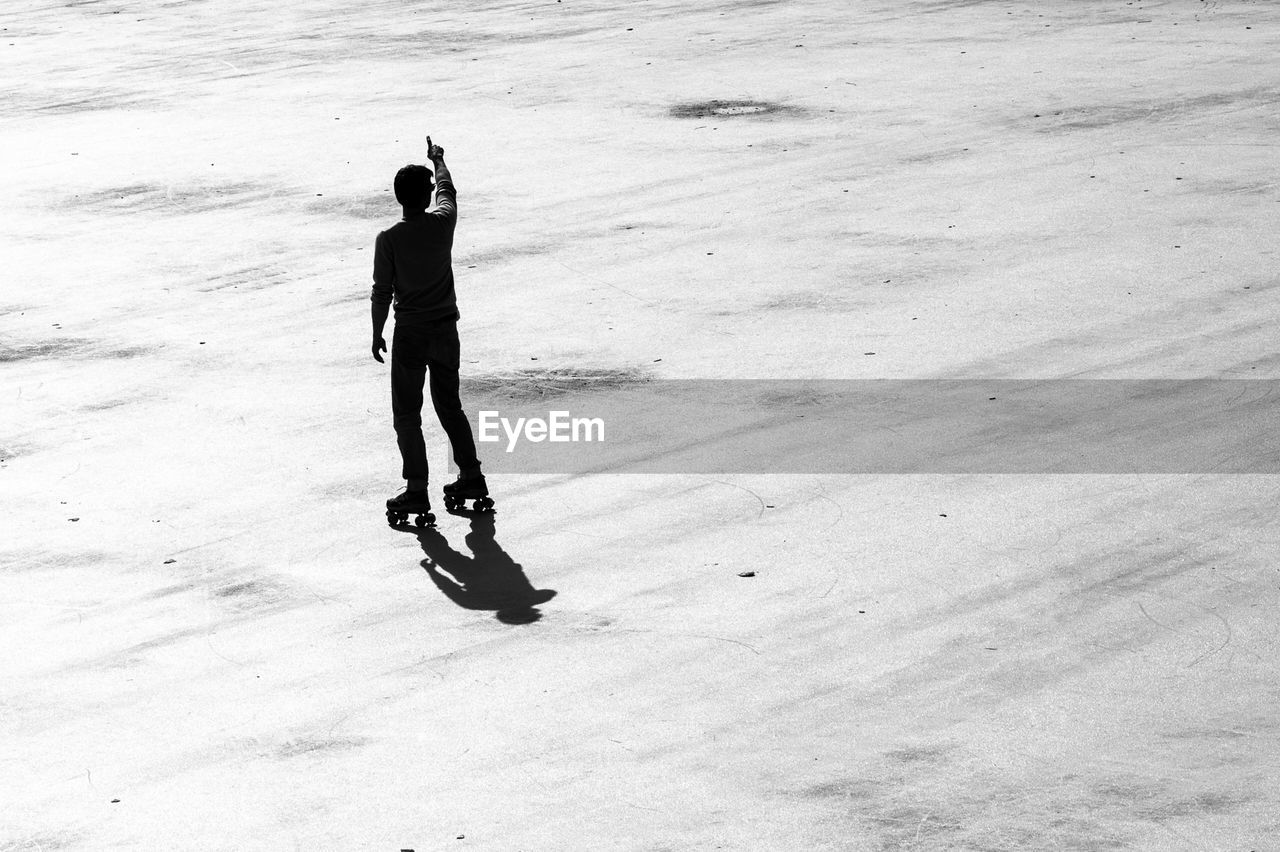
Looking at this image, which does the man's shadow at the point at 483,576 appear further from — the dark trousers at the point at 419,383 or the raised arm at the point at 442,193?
the raised arm at the point at 442,193

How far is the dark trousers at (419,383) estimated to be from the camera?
9500 mm

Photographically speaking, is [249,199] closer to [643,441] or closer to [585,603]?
[643,441]

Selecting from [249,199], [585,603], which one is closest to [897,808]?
[585,603]

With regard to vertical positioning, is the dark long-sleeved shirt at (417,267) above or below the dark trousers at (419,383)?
above

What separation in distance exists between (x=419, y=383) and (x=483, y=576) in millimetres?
1270

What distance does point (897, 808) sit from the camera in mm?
6637

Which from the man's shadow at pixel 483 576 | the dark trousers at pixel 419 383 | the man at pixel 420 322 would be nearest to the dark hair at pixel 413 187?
the man at pixel 420 322

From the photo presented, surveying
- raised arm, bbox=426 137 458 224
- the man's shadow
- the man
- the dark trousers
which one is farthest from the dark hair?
the man's shadow

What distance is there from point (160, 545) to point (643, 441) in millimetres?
3093

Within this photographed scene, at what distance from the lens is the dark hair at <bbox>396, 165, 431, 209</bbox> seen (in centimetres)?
927

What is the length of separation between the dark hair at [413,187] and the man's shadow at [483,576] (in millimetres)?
1875

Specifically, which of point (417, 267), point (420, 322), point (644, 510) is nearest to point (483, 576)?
point (644, 510)

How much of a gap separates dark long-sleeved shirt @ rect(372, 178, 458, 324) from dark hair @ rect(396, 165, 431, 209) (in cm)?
9

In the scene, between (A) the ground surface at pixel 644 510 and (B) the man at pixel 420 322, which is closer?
(A) the ground surface at pixel 644 510
